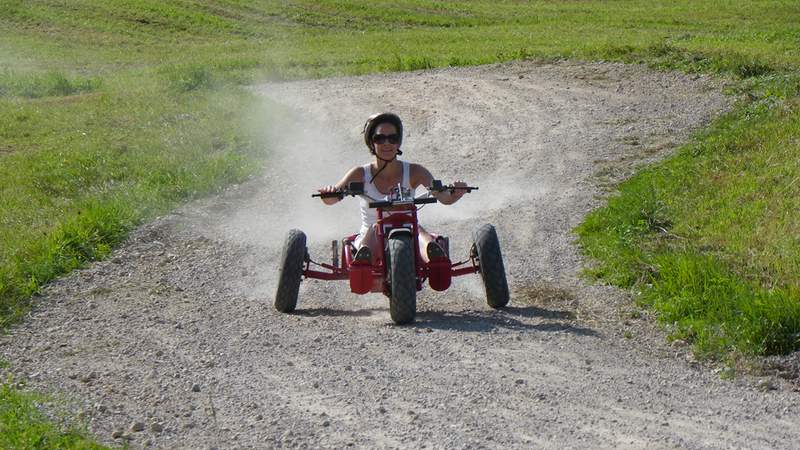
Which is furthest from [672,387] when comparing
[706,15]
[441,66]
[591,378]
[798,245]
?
[706,15]

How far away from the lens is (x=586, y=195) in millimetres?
14844

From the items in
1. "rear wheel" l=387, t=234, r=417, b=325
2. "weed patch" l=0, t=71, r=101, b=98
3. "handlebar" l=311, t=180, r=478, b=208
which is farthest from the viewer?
"weed patch" l=0, t=71, r=101, b=98

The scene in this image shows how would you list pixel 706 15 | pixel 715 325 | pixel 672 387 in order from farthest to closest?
1. pixel 706 15
2. pixel 715 325
3. pixel 672 387

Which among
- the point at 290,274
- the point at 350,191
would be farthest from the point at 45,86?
the point at 350,191

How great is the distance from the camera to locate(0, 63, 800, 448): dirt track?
7.24 meters

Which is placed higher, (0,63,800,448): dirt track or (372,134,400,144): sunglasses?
(372,134,400,144): sunglasses

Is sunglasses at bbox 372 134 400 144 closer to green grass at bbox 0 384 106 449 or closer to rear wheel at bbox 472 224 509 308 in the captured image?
rear wheel at bbox 472 224 509 308

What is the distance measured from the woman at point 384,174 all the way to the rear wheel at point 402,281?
0.83 metres

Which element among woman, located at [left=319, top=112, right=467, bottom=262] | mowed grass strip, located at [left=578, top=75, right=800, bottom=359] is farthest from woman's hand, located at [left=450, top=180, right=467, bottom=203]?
mowed grass strip, located at [left=578, top=75, right=800, bottom=359]

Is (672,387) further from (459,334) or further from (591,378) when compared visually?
(459,334)

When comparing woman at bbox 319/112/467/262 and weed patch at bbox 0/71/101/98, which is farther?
weed patch at bbox 0/71/101/98

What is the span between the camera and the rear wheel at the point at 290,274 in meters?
10.2

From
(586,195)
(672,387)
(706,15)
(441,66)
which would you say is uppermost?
(706,15)

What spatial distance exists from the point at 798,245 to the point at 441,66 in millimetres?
17122
